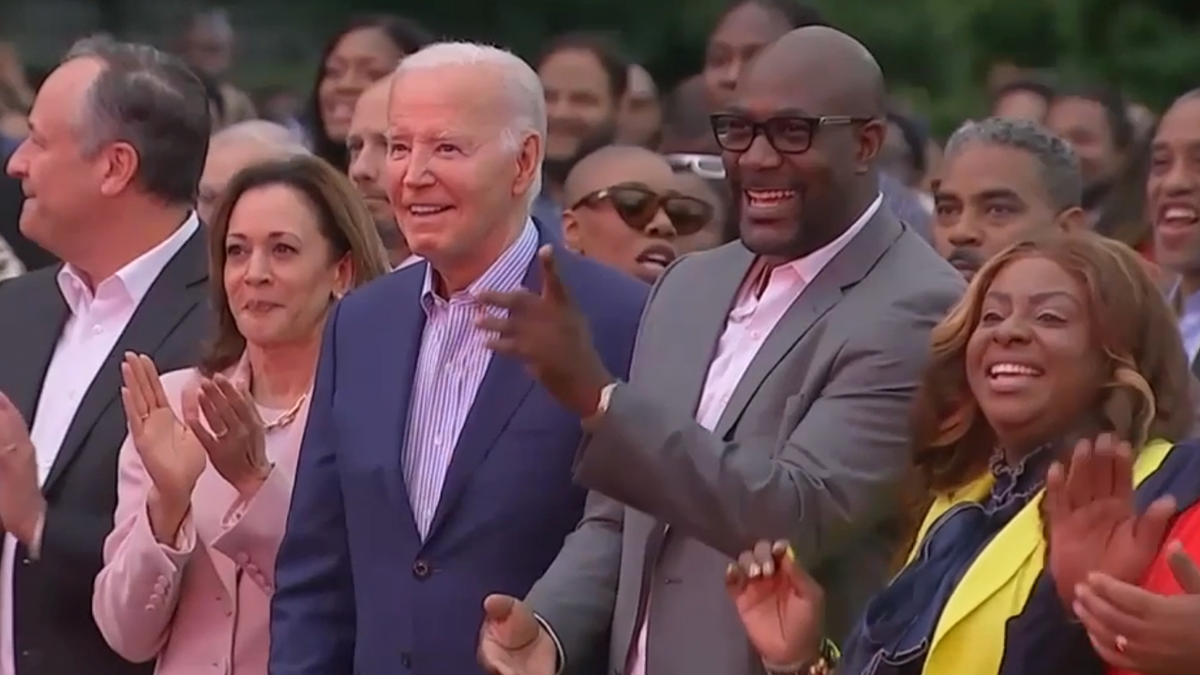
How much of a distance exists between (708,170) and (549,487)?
8.73ft

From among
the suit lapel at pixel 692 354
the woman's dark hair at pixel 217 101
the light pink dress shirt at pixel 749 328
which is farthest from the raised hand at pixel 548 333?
the woman's dark hair at pixel 217 101

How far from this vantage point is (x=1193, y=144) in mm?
7094

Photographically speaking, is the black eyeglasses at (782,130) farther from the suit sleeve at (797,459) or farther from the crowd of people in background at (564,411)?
the suit sleeve at (797,459)

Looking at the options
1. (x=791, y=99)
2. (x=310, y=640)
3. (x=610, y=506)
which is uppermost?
(x=791, y=99)

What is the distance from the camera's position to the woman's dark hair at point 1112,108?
9.09 meters

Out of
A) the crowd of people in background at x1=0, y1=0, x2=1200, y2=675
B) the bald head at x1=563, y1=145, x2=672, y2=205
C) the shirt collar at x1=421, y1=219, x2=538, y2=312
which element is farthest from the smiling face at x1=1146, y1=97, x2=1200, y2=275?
the shirt collar at x1=421, y1=219, x2=538, y2=312

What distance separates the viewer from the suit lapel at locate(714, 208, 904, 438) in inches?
189

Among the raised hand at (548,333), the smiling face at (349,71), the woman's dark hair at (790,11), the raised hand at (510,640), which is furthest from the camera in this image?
the woman's dark hair at (790,11)

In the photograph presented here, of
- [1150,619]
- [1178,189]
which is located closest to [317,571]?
[1150,619]

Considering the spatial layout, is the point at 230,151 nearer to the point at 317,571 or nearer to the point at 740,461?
the point at 317,571

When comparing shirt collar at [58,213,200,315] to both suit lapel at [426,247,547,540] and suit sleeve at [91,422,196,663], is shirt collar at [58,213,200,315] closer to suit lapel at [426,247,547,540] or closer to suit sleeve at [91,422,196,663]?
suit sleeve at [91,422,196,663]

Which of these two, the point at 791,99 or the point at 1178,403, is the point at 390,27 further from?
the point at 1178,403

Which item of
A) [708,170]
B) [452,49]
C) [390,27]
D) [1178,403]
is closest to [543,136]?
[452,49]

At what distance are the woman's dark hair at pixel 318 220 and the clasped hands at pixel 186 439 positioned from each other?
264mm
